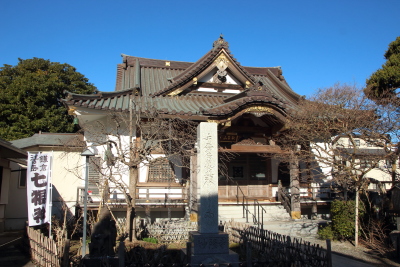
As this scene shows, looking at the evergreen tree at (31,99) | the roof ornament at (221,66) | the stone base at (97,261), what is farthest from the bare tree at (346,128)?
the evergreen tree at (31,99)

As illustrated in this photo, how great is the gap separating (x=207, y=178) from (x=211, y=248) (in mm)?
1637

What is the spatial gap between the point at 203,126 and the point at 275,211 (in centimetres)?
899

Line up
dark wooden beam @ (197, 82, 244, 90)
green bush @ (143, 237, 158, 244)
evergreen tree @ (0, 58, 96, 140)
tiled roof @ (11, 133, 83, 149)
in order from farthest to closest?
evergreen tree @ (0, 58, 96, 140) < dark wooden beam @ (197, 82, 244, 90) < tiled roof @ (11, 133, 83, 149) < green bush @ (143, 237, 158, 244)

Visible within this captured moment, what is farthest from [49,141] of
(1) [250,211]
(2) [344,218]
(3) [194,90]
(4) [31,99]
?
(2) [344,218]

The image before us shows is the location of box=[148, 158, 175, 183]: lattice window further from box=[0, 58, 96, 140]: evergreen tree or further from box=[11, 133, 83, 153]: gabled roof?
box=[0, 58, 96, 140]: evergreen tree

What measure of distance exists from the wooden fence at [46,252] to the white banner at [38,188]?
2.04 ft

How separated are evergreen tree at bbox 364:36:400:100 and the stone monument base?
374 inches

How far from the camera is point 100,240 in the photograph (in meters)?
7.80

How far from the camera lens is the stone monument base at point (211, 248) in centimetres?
760

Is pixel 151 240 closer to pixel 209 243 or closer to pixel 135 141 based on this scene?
pixel 135 141

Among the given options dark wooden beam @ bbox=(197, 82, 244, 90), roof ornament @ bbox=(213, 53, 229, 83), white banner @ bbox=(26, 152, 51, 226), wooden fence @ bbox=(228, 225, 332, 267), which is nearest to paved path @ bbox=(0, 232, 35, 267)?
Answer: white banner @ bbox=(26, 152, 51, 226)

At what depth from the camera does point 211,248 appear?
7766 millimetres

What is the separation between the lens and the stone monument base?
24.9ft

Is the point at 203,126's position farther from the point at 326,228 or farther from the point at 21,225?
the point at 21,225
